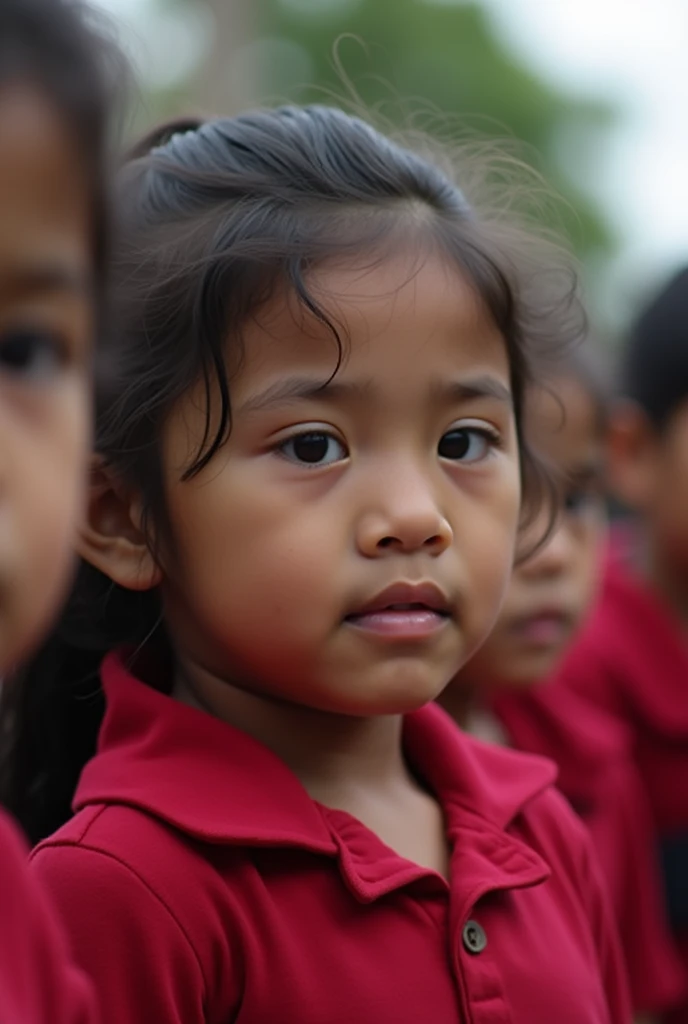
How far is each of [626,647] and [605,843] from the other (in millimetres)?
588

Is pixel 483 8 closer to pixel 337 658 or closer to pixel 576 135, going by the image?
pixel 576 135

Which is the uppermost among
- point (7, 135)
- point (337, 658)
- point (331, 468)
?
point (7, 135)

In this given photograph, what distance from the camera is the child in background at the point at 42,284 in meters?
1.15

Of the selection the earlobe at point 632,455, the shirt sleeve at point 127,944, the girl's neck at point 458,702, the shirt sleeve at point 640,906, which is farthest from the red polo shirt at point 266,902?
Answer: the earlobe at point 632,455

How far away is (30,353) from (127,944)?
65 centimetres

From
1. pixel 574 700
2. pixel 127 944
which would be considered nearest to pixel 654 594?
pixel 574 700

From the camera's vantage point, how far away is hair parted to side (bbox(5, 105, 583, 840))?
5.68ft

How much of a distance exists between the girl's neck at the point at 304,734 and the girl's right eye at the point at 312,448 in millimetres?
297

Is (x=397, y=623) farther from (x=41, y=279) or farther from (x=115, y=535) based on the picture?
(x=41, y=279)

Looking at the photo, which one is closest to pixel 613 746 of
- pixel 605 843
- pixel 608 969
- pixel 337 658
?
pixel 605 843

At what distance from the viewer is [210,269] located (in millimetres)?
1730

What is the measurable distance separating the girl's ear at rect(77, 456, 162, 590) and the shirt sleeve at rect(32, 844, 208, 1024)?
0.34 meters

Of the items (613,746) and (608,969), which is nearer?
(608,969)

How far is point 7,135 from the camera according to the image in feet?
3.69
